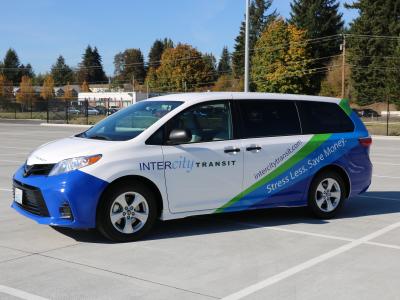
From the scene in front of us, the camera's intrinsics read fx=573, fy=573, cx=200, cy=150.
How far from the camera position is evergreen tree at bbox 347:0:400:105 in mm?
79438

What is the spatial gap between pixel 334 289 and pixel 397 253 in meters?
1.57

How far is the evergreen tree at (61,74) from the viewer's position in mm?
170375

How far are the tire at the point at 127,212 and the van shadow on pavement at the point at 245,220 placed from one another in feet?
0.74

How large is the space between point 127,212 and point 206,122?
1.50m

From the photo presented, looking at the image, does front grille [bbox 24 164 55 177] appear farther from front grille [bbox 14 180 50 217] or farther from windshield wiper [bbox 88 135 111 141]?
windshield wiper [bbox 88 135 111 141]

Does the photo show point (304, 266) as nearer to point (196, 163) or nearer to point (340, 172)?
point (196, 163)

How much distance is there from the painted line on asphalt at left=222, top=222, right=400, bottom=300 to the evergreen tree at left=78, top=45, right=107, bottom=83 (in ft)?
548

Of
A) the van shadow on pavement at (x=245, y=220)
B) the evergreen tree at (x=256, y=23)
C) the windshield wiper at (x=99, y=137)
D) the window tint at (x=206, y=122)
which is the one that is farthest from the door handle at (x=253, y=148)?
the evergreen tree at (x=256, y=23)

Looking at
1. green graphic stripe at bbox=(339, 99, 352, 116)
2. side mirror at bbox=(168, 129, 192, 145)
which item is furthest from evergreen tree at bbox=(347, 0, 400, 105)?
side mirror at bbox=(168, 129, 192, 145)

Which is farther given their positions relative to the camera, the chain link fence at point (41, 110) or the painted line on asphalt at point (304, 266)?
the chain link fence at point (41, 110)

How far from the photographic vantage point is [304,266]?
559 centimetres

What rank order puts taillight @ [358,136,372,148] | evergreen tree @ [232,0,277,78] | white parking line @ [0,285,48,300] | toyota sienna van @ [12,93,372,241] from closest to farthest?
white parking line @ [0,285,48,300] → toyota sienna van @ [12,93,372,241] → taillight @ [358,136,372,148] → evergreen tree @ [232,0,277,78]

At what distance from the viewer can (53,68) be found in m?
176

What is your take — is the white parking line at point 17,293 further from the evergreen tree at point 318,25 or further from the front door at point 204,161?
the evergreen tree at point 318,25
